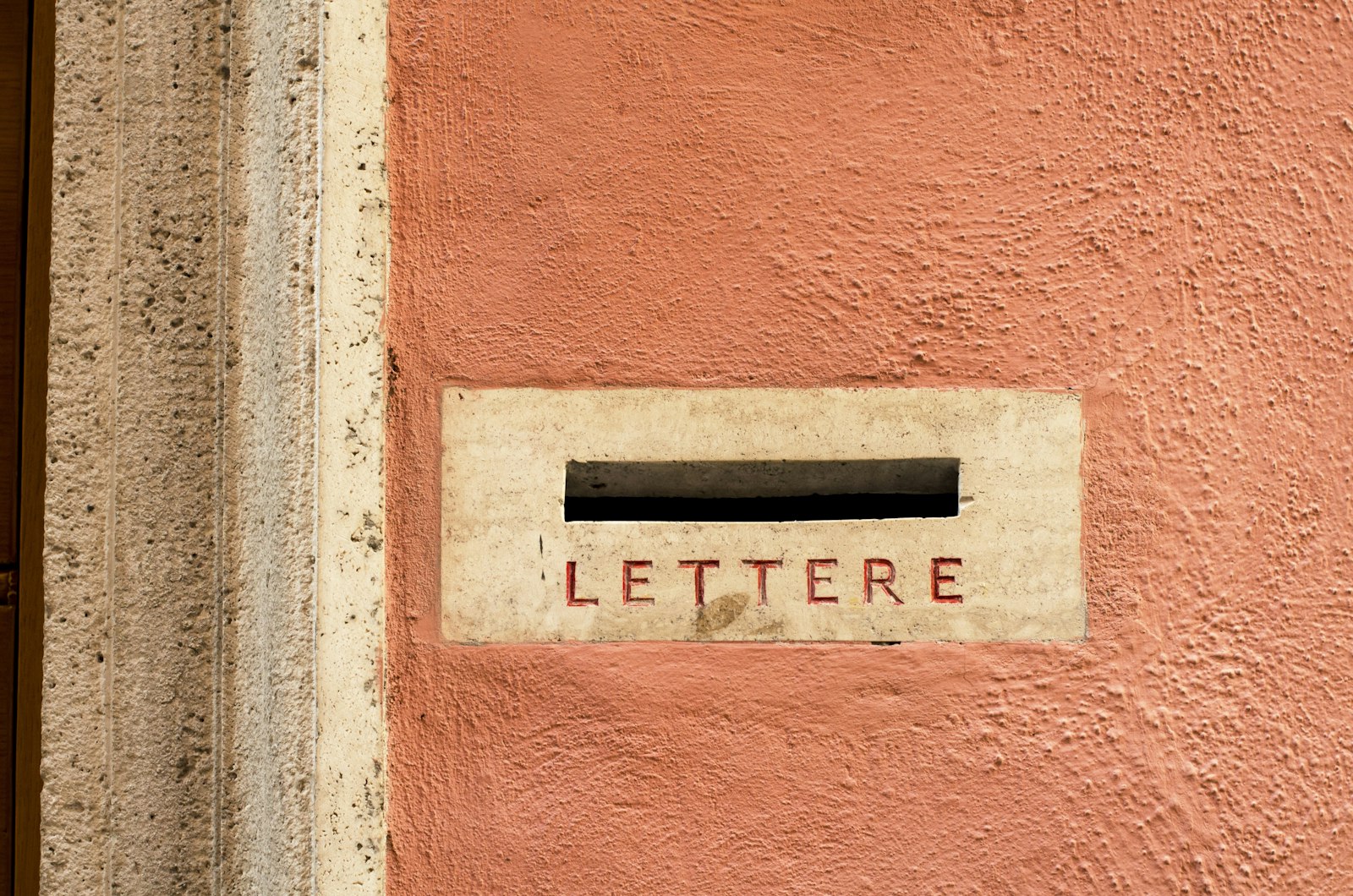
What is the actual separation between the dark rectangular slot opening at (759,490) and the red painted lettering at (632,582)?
0.06m

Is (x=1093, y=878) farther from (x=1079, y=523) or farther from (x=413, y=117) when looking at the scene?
(x=413, y=117)

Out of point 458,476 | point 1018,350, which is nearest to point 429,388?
point 458,476

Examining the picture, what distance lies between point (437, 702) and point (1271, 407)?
4.33ft

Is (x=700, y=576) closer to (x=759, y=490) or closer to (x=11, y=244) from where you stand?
(x=759, y=490)

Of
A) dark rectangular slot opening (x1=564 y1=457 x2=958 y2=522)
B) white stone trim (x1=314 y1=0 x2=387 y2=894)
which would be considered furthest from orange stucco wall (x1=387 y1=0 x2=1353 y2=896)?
dark rectangular slot opening (x1=564 y1=457 x2=958 y2=522)

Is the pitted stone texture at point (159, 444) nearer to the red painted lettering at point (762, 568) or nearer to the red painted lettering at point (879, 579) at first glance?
the red painted lettering at point (762, 568)

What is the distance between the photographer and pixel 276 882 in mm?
1206

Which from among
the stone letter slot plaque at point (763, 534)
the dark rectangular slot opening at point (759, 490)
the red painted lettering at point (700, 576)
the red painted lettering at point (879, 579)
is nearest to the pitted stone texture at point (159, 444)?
the stone letter slot plaque at point (763, 534)

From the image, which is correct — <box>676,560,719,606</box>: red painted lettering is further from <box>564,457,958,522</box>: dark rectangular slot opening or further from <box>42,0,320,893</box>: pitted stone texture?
<box>42,0,320,893</box>: pitted stone texture

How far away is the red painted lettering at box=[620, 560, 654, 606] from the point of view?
1.23 meters

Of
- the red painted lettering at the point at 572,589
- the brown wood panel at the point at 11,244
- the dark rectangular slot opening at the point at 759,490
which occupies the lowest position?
the red painted lettering at the point at 572,589

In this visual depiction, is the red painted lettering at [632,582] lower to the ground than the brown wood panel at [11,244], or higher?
lower

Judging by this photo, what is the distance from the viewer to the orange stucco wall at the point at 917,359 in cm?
124

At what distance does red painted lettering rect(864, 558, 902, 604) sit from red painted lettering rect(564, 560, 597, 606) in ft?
1.31
